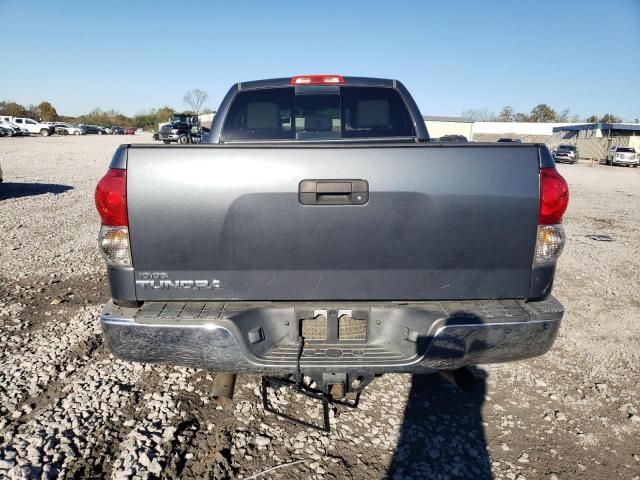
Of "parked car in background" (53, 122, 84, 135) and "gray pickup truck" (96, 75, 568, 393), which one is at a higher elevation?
"parked car in background" (53, 122, 84, 135)

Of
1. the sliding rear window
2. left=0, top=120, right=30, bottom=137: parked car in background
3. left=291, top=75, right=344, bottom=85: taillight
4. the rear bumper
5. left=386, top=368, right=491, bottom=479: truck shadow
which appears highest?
left=0, top=120, right=30, bottom=137: parked car in background

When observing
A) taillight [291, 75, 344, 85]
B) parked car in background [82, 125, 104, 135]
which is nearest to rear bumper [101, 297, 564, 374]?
taillight [291, 75, 344, 85]

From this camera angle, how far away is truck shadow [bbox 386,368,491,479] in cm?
229

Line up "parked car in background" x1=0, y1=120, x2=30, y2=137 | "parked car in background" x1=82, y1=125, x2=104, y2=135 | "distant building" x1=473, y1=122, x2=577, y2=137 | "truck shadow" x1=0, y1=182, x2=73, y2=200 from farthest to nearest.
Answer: "distant building" x1=473, y1=122, x2=577, y2=137
"parked car in background" x1=82, y1=125, x2=104, y2=135
"parked car in background" x1=0, y1=120, x2=30, y2=137
"truck shadow" x1=0, y1=182, x2=73, y2=200

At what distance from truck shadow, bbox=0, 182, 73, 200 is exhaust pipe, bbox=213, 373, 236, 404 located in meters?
10.3

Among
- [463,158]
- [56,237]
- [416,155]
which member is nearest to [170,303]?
[416,155]

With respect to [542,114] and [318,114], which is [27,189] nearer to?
[318,114]

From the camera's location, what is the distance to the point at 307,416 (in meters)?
2.71

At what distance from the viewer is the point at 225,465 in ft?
7.48

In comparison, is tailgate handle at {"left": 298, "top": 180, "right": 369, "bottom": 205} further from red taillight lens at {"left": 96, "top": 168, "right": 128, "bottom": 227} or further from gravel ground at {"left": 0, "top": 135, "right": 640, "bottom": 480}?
gravel ground at {"left": 0, "top": 135, "right": 640, "bottom": 480}

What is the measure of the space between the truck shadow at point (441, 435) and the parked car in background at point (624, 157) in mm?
37103

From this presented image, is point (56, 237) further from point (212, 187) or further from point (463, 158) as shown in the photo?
point (463, 158)

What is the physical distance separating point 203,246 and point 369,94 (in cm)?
223

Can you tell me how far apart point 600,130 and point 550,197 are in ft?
212
